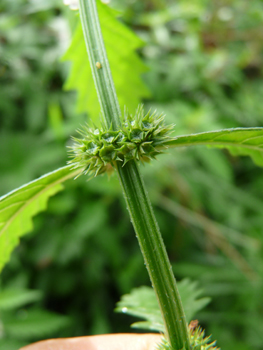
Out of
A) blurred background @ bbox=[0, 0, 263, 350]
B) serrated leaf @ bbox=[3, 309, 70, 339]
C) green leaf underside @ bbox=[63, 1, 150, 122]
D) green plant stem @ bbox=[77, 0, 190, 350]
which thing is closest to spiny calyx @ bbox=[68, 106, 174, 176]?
green plant stem @ bbox=[77, 0, 190, 350]

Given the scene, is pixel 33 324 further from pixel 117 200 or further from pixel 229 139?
pixel 229 139

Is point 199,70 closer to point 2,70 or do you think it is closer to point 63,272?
point 2,70

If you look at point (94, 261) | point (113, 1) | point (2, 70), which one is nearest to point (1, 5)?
point (2, 70)

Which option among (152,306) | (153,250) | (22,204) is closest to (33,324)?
(152,306)

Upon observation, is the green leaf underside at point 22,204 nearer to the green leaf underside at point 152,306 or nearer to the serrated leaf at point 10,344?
the green leaf underside at point 152,306

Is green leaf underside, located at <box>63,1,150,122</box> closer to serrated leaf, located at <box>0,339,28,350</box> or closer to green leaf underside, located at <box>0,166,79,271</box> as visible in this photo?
green leaf underside, located at <box>0,166,79,271</box>
